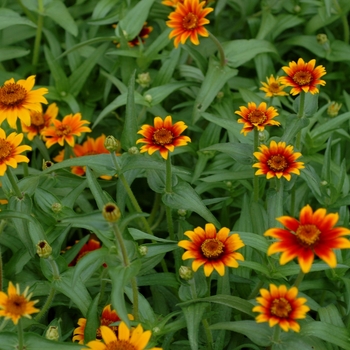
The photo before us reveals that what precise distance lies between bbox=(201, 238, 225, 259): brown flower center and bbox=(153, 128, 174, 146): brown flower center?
0.31 metres

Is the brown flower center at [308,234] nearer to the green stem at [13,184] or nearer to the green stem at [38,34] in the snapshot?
the green stem at [13,184]

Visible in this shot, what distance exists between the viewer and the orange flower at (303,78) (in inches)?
72.6

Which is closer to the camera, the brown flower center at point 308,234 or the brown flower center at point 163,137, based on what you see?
the brown flower center at point 308,234

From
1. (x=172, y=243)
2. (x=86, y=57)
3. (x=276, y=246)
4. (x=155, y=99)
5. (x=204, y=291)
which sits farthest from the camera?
(x=86, y=57)

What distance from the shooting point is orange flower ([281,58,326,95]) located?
72.6 inches

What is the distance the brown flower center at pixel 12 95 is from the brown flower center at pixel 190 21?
2.05 feet

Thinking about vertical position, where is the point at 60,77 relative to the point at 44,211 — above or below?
above

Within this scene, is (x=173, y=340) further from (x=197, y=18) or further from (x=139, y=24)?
(x=139, y=24)

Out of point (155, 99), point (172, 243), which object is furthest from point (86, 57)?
point (172, 243)

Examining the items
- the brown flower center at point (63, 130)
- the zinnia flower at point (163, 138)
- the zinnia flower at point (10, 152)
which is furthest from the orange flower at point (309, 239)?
the brown flower center at point (63, 130)

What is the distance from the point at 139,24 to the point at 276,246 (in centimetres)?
155

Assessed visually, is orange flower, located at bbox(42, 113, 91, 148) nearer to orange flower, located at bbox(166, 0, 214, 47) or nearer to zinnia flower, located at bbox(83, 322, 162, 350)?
orange flower, located at bbox(166, 0, 214, 47)

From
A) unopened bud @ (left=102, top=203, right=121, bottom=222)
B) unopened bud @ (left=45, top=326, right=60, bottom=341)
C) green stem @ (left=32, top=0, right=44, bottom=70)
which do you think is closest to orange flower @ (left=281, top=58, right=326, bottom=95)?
unopened bud @ (left=102, top=203, right=121, bottom=222)

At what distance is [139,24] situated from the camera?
265cm
